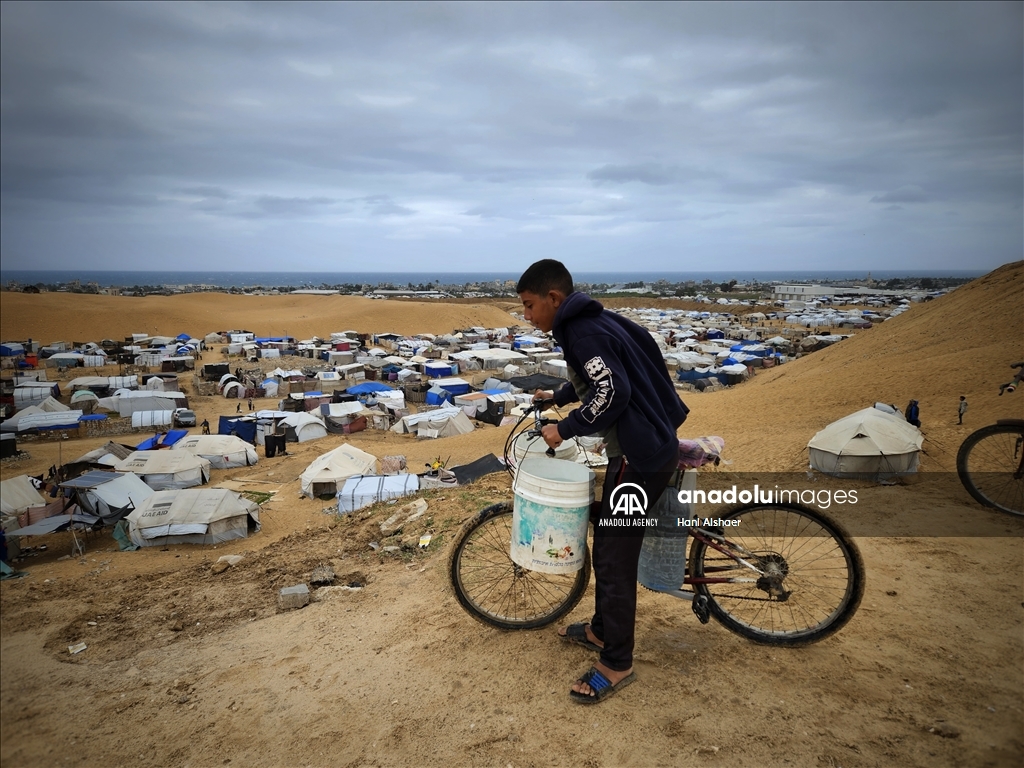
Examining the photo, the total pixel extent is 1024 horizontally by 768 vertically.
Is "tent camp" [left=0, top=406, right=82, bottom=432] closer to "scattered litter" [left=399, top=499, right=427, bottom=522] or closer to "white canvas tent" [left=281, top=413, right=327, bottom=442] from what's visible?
"white canvas tent" [left=281, top=413, right=327, bottom=442]

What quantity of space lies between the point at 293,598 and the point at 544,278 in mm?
3177

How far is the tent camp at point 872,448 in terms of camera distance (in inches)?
307

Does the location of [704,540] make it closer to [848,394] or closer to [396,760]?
[396,760]

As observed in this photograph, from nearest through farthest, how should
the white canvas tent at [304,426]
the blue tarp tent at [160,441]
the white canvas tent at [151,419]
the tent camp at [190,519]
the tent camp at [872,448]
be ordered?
the tent camp at [872,448], the tent camp at [190,519], the blue tarp tent at [160,441], the white canvas tent at [304,426], the white canvas tent at [151,419]

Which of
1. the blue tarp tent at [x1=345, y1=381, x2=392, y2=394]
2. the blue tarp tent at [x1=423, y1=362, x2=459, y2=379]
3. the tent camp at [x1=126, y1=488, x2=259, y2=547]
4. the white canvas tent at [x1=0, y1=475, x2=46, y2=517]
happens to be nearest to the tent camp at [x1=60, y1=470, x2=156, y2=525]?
the tent camp at [x1=126, y1=488, x2=259, y2=547]

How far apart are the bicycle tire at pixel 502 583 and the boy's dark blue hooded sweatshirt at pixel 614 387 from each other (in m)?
0.87

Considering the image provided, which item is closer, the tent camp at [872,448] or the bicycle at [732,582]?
the bicycle at [732,582]

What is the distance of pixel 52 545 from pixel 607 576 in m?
12.1

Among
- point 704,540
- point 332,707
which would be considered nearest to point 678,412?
point 704,540

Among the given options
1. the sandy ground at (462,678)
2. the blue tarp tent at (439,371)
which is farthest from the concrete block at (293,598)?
the blue tarp tent at (439,371)

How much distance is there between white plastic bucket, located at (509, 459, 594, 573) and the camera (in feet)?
9.25

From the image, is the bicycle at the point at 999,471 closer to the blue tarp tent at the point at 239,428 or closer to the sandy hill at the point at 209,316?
the blue tarp tent at the point at 239,428

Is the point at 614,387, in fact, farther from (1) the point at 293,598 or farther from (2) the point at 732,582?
(1) the point at 293,598

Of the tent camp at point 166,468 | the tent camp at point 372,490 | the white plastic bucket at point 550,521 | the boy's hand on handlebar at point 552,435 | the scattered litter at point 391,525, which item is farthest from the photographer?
the tent camp at point 166,468
